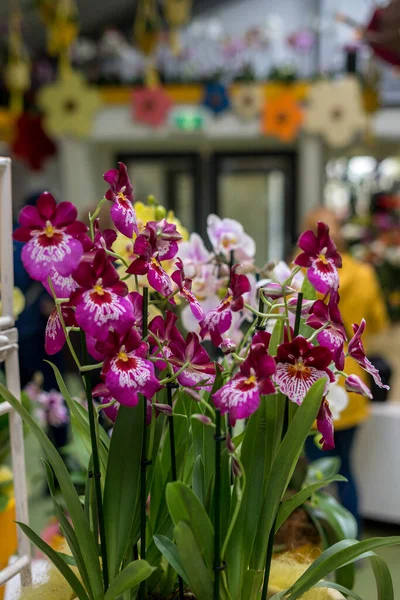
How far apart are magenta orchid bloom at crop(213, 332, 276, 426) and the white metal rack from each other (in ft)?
1.11

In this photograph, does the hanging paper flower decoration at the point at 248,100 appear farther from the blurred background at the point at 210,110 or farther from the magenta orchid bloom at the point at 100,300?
the magenta orchid bloom at the point at 100,300

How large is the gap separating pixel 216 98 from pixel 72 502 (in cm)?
468

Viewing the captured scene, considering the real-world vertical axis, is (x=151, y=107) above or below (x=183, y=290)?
above

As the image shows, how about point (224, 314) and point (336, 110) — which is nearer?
point (224, 314)

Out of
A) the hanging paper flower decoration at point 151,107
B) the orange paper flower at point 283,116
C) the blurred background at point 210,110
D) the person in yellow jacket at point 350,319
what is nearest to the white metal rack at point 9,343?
the person in yellow jacket at point 350,319

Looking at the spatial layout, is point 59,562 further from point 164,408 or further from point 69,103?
point 69,103

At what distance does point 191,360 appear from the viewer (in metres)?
0.65

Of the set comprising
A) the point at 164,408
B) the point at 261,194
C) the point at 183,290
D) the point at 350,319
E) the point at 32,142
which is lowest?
the point at 350,319

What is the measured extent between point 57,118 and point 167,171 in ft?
3.75

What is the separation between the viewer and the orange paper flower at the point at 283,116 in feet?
16.1

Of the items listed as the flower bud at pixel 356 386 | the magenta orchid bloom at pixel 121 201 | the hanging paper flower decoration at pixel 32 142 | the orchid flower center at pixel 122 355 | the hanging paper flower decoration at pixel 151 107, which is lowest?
the flower bud at pixel 356 386

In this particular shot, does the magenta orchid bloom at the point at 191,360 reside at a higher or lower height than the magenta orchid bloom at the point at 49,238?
lower

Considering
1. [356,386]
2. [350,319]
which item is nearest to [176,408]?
[356,386]

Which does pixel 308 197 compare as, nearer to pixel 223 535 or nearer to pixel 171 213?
pixel 171 213
